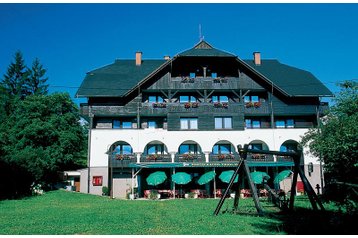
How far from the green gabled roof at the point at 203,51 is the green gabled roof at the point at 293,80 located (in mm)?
4639

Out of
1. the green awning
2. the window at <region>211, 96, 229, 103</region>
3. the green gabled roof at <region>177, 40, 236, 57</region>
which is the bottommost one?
the green awning

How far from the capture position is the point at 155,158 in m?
32.6

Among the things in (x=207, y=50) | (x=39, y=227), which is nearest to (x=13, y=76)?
(x=207, y=50)

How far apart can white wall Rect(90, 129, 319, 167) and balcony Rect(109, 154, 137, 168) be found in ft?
3.04

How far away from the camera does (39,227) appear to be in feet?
38.8

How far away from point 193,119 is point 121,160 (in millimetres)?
8273

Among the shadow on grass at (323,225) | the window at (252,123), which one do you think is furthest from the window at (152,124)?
the shadow on grass at (323,225)

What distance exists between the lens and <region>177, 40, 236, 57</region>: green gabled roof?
116ft

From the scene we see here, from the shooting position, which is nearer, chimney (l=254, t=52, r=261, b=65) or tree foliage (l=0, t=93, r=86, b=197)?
tree foliage (l=0, t=93, r=86, b=197)

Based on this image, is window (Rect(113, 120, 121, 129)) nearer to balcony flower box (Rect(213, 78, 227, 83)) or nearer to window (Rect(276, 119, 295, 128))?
balcony flower box (Rect(213, 78, 227, 83))

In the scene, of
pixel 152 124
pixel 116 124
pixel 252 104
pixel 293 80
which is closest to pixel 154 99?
pixel 152 124

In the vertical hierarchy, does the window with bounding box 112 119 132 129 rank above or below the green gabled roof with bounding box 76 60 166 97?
below

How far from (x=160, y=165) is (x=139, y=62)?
15374mm

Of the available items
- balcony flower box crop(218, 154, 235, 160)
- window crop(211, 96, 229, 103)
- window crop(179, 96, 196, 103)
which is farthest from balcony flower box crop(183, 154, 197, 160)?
window crop(211, 96, 229, 103)
